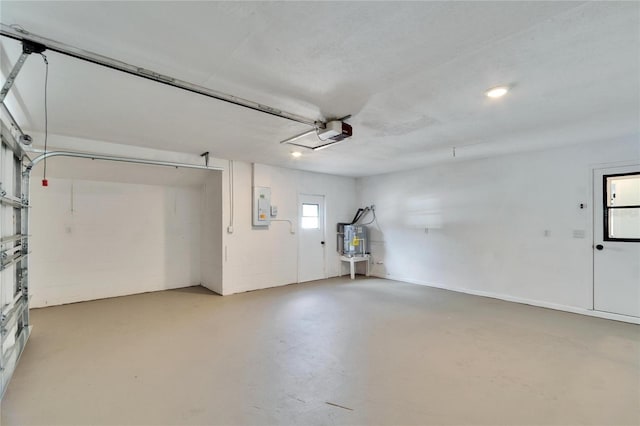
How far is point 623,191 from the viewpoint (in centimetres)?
396

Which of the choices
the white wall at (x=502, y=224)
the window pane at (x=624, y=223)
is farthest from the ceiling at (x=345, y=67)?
the window pane at (x=624, y=223)

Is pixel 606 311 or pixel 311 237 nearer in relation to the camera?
pixel 606 311

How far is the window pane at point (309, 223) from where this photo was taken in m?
6.43

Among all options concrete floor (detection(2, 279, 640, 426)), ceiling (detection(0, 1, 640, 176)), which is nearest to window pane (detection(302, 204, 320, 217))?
concrete floor (detection(2, 279, 640, 426))

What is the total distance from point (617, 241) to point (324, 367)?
13.9 ft

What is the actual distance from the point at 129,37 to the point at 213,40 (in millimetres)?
505

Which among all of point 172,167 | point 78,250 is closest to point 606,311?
point 172,167

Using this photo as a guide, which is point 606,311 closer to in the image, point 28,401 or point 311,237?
point 311,237

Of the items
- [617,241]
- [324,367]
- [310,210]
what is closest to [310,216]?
[310,210]

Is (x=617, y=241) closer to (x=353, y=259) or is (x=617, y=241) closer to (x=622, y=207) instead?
(x=622, y=207)

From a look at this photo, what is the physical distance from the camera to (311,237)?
21.4ft

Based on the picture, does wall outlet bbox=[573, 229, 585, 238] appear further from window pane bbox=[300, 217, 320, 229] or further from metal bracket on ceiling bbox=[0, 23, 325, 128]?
window pane bbox=[300, 217, 320, 229]

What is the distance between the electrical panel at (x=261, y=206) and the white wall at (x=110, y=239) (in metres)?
1.37

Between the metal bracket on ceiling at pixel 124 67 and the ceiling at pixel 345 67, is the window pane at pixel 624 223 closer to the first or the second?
the ceiling at pixel 345 67
